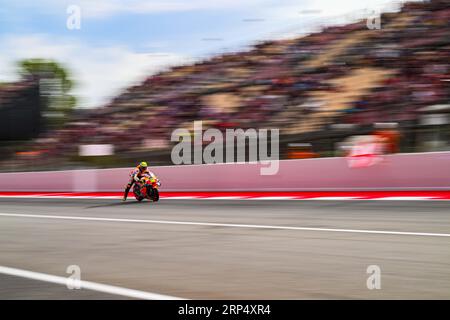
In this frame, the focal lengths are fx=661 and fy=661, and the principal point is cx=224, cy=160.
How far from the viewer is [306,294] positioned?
4641 millimetres

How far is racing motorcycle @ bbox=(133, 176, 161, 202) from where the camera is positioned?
16781mm

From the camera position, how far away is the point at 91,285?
526 cm

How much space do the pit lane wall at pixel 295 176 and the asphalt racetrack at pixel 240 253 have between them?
2.78m

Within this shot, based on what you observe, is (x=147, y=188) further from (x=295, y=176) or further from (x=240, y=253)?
(x=240, y=253)

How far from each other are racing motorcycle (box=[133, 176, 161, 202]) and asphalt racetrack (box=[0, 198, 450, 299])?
4147 millimetres

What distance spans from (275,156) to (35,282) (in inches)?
513

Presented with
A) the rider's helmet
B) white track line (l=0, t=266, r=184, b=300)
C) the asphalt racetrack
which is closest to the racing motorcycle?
the rider's helmet

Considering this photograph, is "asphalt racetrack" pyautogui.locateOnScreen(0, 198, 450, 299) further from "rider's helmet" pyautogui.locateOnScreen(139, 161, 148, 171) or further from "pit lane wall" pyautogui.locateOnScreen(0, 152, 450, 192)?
"rider's helmet" pyautogui.locateOnScreen(139, 161, 148, 171)

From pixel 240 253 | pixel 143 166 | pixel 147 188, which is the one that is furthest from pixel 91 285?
pixel 147 188

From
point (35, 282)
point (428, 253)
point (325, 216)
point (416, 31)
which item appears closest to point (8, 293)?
point (35, 282)

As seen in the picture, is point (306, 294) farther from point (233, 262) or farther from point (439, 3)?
point (439, 3)

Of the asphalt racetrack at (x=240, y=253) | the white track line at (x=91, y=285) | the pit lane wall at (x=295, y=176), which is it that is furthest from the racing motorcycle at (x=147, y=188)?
the white track line at (x=91, y=285)

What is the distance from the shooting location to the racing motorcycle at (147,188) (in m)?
16.8

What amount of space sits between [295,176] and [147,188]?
4054 mm
